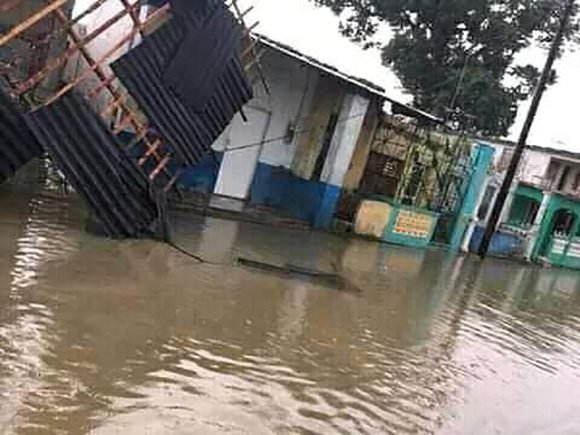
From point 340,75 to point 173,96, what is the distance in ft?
22.3

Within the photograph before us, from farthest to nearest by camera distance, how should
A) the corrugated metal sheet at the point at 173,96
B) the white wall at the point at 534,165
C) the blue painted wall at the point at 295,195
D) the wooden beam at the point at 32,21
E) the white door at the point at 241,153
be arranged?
1. the white wall at the point at 534,165
2. the blue painted wall at the point at 295,195
3. the white door at the point at 241,153
4. the corrugated metal sheet at the point at 173,96
5. the wooden beam at the point at 32,21

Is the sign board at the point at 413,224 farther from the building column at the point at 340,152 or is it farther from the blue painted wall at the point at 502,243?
the blue painted wall at the point at 502,243

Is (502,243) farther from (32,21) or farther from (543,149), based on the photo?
(32,21)

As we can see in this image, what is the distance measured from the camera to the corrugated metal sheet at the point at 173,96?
38.1ft

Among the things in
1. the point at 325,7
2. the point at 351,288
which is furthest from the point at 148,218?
the point at 325,7

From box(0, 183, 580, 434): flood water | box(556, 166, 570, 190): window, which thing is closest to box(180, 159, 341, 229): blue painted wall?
box(0, 183, 580, 434): flood water

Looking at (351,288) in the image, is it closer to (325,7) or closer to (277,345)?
(277,345)

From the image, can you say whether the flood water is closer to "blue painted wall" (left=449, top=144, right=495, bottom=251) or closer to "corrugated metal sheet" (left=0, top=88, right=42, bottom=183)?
"corrugated metal sheet" (left=0, top=88, right=42, bottom=183)

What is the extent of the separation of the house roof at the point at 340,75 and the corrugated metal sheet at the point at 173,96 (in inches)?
88.7

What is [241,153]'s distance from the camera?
64.5 feet

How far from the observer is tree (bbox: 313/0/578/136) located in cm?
3178

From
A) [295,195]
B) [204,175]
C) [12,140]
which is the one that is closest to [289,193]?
[295,195]

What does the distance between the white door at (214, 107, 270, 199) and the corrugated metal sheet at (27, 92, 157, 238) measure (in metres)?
7.59

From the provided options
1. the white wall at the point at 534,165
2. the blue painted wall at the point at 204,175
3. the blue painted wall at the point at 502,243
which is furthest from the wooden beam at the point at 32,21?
the white wall at the point at 534,165
